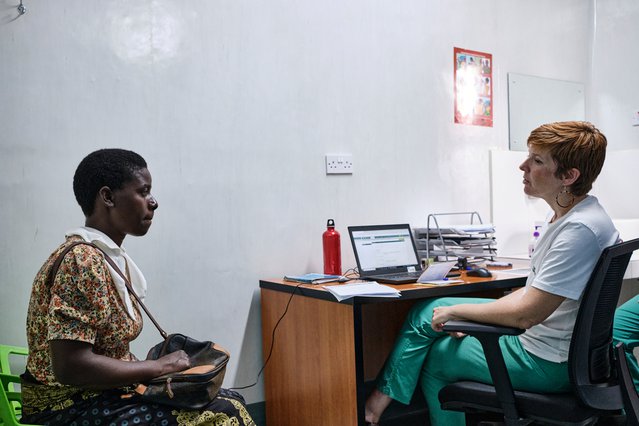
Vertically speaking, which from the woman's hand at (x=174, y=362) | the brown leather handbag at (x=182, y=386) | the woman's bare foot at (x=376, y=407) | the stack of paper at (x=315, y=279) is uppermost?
the stack of paper at (x=315, y=279)

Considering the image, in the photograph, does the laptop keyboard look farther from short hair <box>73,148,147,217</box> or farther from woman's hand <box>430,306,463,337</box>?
short hair <box>73,148,147,217</box>

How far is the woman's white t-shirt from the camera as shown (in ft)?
5.38

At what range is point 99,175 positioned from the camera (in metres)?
Result: 1.55

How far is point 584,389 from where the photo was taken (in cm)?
161

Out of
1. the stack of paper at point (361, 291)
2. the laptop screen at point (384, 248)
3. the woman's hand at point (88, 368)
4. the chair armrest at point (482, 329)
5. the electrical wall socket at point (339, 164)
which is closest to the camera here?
the woman's hand at point (88, 368)

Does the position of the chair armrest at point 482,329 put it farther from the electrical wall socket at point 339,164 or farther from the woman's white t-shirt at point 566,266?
the electrical wall socket at point 339,164

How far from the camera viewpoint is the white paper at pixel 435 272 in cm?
232

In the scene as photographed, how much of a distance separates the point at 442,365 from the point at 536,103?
2133 mm

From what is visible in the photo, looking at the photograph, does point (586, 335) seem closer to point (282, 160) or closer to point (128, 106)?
point (282, 160)

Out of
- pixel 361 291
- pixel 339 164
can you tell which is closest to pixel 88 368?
pixel 361 291

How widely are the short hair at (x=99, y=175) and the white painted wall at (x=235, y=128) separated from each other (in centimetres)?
70

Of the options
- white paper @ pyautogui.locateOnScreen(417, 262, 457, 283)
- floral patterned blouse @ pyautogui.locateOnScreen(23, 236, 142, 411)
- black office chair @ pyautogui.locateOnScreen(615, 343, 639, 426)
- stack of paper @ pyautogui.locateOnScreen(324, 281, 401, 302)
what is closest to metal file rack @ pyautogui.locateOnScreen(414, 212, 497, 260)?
white paper @ pyautogui.locateOnScreen(417, 262, 457, 283)

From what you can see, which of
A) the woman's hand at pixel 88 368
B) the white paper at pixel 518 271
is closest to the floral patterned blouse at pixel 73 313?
the woman's hand at pixel 88 368

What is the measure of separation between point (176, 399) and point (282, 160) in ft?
4.62
